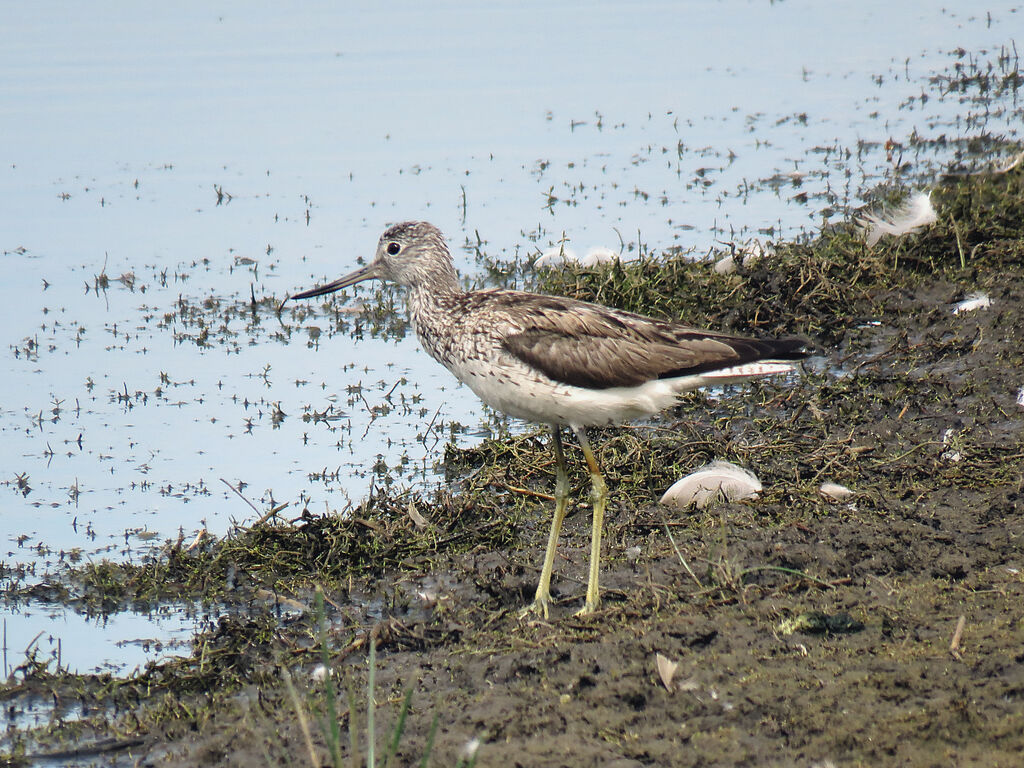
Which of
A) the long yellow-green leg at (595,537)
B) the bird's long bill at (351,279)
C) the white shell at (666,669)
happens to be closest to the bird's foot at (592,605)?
the long yellow-green leg at (595,537)

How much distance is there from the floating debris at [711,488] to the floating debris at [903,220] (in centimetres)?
333

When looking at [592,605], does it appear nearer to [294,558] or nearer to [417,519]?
[417,519]

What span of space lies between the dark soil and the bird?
22.2 inches

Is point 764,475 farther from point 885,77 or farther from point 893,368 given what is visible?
point 885,77

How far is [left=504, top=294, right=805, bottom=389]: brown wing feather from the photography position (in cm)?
577

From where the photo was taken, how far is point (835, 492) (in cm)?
638

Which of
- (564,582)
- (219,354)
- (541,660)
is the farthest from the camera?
(219,354)

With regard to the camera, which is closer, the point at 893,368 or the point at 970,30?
the point at 893,368

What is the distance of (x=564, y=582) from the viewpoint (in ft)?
19.5

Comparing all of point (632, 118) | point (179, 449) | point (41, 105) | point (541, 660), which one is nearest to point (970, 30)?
point (632, 118)

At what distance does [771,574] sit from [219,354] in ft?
17.3

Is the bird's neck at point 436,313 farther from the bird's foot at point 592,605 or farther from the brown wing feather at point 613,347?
the bird's foot at point 592,605

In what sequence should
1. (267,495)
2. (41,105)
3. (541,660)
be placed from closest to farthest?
(541,660)
(267,495)
(41,105)

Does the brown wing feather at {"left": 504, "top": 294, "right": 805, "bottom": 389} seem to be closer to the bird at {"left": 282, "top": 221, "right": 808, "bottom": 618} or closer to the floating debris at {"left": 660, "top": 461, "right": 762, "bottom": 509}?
the bird at {"left": 282, "top": 221, "right": 808, "bottom": 618}
